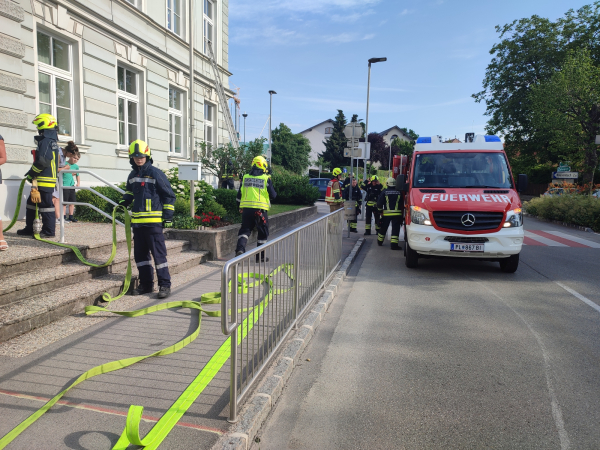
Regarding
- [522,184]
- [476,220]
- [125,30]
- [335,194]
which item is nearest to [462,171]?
[522,184]

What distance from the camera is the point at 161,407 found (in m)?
3.04

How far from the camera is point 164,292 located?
18.6ft

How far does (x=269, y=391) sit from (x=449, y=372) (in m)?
1.65

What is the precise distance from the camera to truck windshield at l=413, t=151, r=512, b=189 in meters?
8.48

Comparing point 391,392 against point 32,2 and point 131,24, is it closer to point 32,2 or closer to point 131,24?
point 32,2

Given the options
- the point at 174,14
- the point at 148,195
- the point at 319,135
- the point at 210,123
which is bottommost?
the point at 148,195

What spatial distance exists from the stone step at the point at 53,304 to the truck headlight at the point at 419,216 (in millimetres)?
4747

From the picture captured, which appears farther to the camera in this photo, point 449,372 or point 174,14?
point 174,14

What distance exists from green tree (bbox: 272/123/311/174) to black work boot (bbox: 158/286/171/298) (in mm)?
56220

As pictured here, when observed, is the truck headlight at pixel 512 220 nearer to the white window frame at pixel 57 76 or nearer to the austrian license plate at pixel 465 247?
the austrian license plate at pixel 465 247

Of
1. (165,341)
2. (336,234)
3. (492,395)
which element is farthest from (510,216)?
(165,341)

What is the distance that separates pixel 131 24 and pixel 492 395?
516 inches

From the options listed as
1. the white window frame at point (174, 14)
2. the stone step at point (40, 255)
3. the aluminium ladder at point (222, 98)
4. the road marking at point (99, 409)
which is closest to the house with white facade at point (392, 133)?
the aluminium ladder at point (222, 98)

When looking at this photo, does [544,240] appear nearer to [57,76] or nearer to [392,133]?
[57,76]
